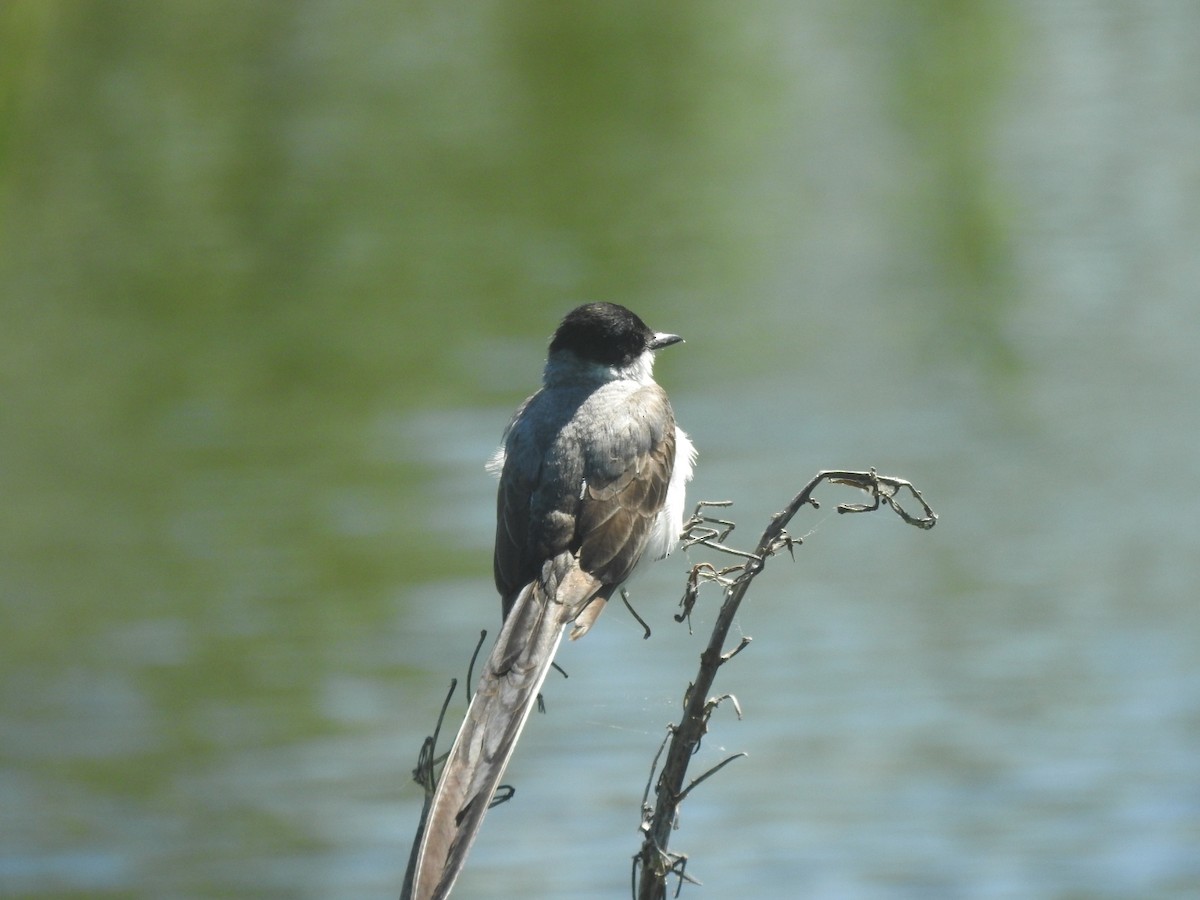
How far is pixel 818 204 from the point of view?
18391 millimetres

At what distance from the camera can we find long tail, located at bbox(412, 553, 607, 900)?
264 centimetres

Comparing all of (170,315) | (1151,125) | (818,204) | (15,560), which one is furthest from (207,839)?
(1151,125)

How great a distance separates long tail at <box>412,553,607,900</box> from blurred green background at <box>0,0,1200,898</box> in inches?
217

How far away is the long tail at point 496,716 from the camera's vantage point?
2637 mm

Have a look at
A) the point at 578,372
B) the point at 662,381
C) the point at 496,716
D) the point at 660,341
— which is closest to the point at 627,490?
the point at 578,372

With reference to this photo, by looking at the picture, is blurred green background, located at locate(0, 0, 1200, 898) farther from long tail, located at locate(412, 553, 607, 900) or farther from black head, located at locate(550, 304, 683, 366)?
long tail, located at locate(412, 553, 607, 900)

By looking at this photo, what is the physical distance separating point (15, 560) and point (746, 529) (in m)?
5.78

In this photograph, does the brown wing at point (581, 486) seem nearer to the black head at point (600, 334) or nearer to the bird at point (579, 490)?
the bird at point (579, 490)

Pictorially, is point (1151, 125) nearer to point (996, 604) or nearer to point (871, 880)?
point (996, 604)

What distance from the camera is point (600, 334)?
5.47 m

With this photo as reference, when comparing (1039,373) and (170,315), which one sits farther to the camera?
(170,315)

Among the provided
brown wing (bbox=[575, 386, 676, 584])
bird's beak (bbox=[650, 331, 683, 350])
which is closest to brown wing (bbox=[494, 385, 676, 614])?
brown wing (bbox=[575, 386, 676, 584])

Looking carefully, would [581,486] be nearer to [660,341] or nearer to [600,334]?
[600,334]

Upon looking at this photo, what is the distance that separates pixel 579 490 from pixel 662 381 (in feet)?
32.3
